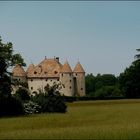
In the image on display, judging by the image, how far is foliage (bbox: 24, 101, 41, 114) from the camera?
58.1m

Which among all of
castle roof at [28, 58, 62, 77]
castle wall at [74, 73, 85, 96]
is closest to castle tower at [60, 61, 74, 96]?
castle wall at [74, 73, 85, 96]

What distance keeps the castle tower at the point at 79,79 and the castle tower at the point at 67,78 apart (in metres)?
2.83

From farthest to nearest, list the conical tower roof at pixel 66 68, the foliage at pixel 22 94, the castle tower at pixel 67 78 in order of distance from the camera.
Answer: the conical tower roof at pixel 66 68 < the castle tower at pixel 67 78 < the foliage at pixel 22 94

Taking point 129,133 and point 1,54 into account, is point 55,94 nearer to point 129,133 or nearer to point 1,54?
point 1,54

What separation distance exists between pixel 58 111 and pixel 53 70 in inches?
3607

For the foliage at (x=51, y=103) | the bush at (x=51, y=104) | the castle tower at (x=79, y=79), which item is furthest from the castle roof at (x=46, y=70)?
the bush at (x=51, y=104)

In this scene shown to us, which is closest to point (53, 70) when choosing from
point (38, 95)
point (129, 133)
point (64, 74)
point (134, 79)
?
point (64, 74)

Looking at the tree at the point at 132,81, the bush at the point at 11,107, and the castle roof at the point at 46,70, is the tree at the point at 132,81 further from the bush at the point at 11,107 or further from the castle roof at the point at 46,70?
the bush at the point at 11,107

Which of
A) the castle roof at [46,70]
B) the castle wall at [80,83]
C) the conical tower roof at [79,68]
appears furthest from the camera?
the castle roof at [46,70]

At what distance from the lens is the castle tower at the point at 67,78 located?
14775 cm

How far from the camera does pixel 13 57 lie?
5750 cm

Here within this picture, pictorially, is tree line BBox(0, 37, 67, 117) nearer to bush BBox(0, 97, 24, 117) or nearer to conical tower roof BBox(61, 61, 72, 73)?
bush BBox(0, 97, 24, 117)

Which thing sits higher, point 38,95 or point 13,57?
point 13,57

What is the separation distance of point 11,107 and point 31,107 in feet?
9.40
